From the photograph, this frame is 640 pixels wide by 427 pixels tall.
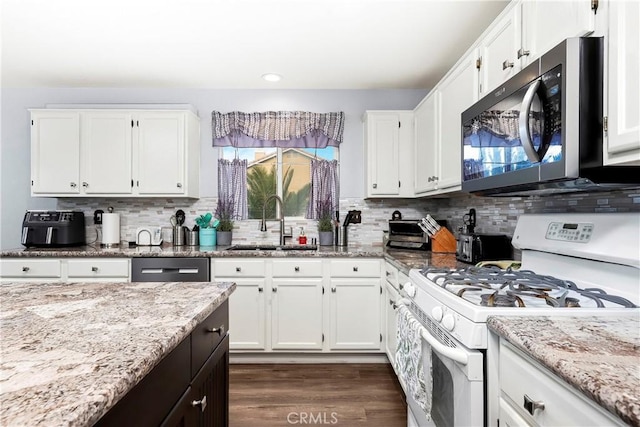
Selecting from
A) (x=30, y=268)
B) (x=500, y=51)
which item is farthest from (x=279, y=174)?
(x=500, y=51)

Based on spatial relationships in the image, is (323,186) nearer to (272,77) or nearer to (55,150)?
(272,77)

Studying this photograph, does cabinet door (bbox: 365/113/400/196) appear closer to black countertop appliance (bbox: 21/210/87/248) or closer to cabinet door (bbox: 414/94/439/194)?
cabinet door (bbox: 414/94/439/194)

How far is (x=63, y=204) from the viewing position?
3.60m

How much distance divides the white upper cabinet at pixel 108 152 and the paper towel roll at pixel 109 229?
0.68ft

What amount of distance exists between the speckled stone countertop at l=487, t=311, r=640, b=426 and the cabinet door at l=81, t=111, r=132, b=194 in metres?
3.19

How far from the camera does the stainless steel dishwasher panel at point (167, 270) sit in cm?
285

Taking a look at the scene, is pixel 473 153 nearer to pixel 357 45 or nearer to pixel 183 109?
pixel 357 45

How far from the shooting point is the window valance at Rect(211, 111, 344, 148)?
3543 mm

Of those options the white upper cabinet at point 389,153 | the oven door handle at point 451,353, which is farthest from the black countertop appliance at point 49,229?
the oven door handle at point 451,353

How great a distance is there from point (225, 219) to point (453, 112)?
7.17ft

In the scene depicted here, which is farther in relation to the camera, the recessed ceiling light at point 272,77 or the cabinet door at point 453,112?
the recessed ceiling light at point 272,77

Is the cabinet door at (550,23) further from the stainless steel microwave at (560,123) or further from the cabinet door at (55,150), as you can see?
the cabinet door at (55,150)

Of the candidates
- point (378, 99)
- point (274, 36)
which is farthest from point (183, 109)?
point (378, 99)

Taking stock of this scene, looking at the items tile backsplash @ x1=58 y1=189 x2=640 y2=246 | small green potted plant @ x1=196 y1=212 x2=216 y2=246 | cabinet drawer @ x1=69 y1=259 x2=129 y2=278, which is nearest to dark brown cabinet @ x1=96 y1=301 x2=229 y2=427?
cabinet drawer @ x1=69 y1=259 x2=129 y2=278
